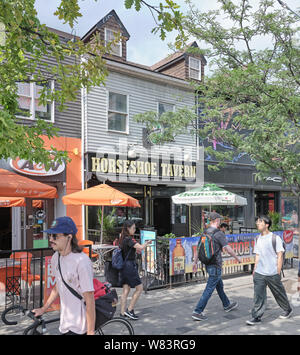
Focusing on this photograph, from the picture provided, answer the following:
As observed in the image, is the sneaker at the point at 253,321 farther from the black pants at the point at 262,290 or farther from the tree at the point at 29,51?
the tree at the point at 29,51

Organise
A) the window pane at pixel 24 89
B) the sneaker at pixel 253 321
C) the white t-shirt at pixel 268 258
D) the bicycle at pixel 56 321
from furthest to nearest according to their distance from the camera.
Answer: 1. the window pane at pixel 24 89
2. the white t-shirt at pixel 268 258
3. the sneaker at pixel 253 321
4. the bicycle at pixel 56 321

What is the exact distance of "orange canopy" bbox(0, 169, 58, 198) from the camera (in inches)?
251

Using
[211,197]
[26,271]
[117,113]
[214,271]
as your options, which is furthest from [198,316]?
[117,113]

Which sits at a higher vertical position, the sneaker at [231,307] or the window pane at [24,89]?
the window pane at [24,89]

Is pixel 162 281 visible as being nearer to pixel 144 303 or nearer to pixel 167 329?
pixel 144 303

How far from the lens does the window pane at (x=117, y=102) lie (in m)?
14.3

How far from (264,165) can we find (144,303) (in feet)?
15.0

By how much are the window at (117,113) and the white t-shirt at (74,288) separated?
1151 cm

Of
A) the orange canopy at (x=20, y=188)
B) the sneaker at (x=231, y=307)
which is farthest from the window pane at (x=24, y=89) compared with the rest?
the sneaker at (x=231, y=307)

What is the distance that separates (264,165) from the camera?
344 inches

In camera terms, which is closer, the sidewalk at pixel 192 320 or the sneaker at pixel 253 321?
the sidewalk at pixel 192 320

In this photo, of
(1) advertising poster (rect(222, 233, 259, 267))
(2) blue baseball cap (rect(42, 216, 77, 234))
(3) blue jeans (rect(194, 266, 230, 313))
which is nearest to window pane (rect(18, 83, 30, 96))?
(1) advertising poster (rect(222, 233, 259, 267))

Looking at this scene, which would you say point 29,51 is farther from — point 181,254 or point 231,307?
→ point 231,307
